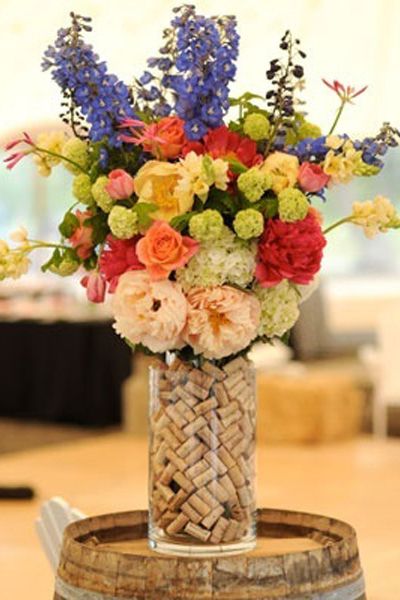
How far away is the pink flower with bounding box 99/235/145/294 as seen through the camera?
2029 millimetres

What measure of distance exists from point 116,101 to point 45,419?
26.7 feet

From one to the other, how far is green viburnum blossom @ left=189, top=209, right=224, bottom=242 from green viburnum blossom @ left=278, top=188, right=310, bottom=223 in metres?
0.09

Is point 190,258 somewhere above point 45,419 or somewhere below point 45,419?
above

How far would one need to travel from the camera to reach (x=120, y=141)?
2014 millimetres

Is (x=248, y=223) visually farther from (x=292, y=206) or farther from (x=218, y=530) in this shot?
(x=218, y=530)

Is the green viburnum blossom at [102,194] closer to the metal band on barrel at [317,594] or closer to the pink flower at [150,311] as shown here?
the pink flower at [150,311]

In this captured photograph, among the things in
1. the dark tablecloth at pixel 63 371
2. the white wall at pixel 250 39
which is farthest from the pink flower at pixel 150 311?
the dark tablecloth at pixel 63 371

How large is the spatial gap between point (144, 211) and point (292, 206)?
0.66 ft

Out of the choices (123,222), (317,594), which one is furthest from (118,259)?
(317,594)

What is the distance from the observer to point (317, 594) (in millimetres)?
1936

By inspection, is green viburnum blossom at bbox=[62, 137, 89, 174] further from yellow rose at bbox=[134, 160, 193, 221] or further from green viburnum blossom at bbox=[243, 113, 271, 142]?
green viburnum blossom at bbox=[243, 113, 271, 142]

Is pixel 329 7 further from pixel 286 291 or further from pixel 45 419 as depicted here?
pixel 45 419

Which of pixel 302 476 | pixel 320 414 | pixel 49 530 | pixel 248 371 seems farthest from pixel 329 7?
pixel 320 414

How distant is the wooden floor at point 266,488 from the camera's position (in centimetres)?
439
